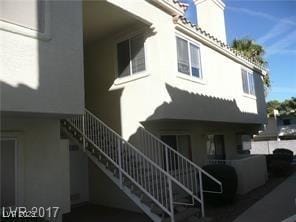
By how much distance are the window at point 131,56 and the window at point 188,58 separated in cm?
137

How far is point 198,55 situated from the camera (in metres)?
11.9

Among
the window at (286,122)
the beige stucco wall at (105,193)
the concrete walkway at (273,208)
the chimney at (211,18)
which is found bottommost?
the concrete walkway at (273,208)

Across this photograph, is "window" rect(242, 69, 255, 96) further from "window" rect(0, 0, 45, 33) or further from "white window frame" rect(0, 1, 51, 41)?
"window" rect(0, 0, 45, 33)

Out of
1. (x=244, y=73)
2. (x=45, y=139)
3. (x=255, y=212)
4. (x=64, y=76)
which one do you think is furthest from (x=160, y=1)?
(x=244, y=73)

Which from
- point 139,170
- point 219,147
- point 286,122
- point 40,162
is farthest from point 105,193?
point 286,122

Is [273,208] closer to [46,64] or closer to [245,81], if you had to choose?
[46,64]

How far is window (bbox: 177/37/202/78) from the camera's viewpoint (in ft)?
35.2

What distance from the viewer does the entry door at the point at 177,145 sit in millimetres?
10596

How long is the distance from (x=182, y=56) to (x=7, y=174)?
6843 mm

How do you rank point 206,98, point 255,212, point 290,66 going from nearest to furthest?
point 255,212
point 206,98
point 290,66

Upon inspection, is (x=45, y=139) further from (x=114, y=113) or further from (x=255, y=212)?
(x=255, y=212)

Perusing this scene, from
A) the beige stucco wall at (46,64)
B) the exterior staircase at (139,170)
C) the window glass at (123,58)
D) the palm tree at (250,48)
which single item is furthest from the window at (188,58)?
the palm tree at (250,48)

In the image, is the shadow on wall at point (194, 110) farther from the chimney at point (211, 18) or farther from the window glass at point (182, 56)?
the chimney at point (211, 18)

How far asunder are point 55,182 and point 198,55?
24.3 ft
